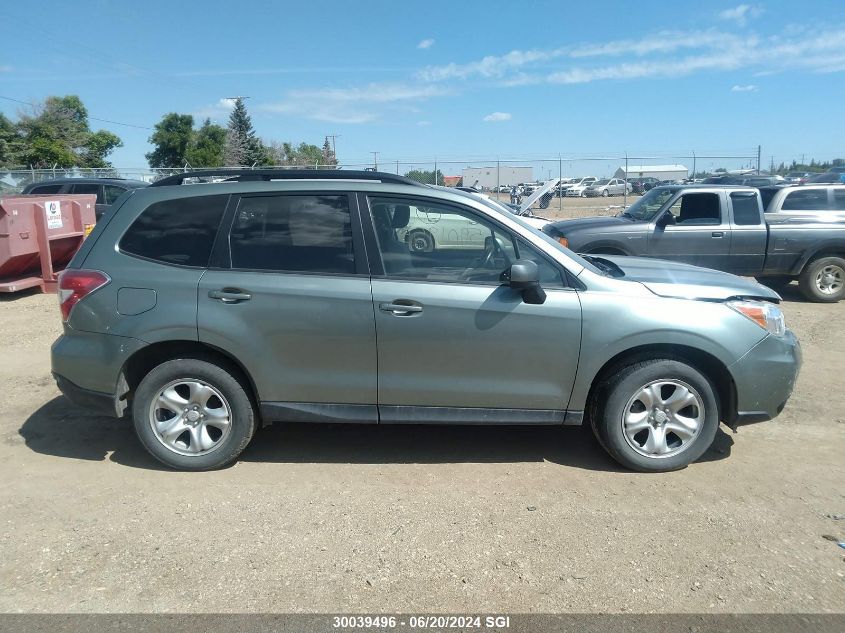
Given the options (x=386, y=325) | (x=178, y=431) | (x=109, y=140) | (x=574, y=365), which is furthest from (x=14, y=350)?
(x=109, y=140)

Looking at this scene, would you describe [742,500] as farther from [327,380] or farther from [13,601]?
[13,601]

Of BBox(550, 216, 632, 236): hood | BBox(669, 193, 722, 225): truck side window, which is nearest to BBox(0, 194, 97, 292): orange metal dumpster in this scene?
BBox(550, 216, 632, 236): hood

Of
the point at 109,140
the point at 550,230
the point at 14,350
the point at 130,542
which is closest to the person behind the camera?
the point at 130,542

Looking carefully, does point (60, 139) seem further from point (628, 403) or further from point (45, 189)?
point (628, 403)

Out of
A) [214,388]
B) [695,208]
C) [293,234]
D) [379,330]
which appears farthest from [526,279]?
[695,208]

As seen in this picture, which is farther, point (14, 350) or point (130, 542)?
point (14, 350)

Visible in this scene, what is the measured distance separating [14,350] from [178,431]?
4181mm

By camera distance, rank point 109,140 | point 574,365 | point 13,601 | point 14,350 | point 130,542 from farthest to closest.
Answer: point 109,140
point 14,350
point 574,365
point 130,542
point 13,601

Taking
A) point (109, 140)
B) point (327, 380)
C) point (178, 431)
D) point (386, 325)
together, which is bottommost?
point (178, 431)

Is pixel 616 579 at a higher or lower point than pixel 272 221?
lower

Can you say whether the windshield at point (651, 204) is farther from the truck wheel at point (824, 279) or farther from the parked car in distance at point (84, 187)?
the parked car in distance at point (84, 187)

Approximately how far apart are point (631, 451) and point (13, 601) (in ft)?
11.4

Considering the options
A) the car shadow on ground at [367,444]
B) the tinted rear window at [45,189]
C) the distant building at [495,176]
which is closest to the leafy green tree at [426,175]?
the distant building at [495,176]

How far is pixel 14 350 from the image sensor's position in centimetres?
745
